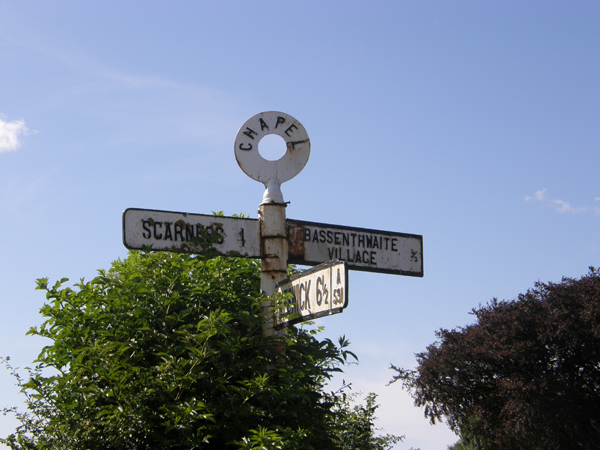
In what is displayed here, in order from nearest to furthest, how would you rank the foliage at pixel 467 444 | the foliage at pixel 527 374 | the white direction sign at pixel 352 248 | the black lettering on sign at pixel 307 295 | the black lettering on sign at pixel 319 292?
the black lettering on sign at pixel 319 292, the black lettering on sign at pixel 307 295, the white direction sign at pixel 352 248, the foliage at pixel 527 374, the foliage at pixel 467 444

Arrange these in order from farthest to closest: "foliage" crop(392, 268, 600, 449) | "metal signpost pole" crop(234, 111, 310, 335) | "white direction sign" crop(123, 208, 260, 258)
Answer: "foliage" crop(392, 268, 600, 449), "metal signpost pole" crop(234, 111, 310, 335), "white direction sign" crop(123, 208, 260, 258)

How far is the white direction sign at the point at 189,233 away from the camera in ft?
16.8

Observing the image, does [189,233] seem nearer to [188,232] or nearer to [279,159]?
[188,232]

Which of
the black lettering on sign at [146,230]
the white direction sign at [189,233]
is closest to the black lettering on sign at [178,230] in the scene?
the white direction sign at [189,233]

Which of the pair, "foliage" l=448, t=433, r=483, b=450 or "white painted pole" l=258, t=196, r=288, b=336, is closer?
"white painted pole" l=258, t=196, r=288, b=336

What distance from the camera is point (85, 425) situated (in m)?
Result: 4.66

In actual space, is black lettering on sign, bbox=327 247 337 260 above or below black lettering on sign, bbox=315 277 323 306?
above

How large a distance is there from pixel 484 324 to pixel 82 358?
1074 inches

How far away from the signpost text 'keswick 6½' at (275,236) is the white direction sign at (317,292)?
0.01 metres

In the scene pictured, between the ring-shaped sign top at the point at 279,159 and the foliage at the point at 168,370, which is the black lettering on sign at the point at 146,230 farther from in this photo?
the ring-shaped sign top at the point at 279,159

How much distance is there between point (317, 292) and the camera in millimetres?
4562

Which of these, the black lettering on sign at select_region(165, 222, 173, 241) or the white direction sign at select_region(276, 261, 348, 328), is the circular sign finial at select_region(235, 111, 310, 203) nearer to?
the black lettering on sign at select_region(165, 222, 173, 241)

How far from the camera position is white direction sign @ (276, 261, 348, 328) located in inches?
169

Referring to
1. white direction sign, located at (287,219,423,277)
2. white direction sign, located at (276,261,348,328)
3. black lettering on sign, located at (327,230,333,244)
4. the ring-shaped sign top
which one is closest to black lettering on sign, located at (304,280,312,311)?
white direction sign, located at (276,261,348,328)
